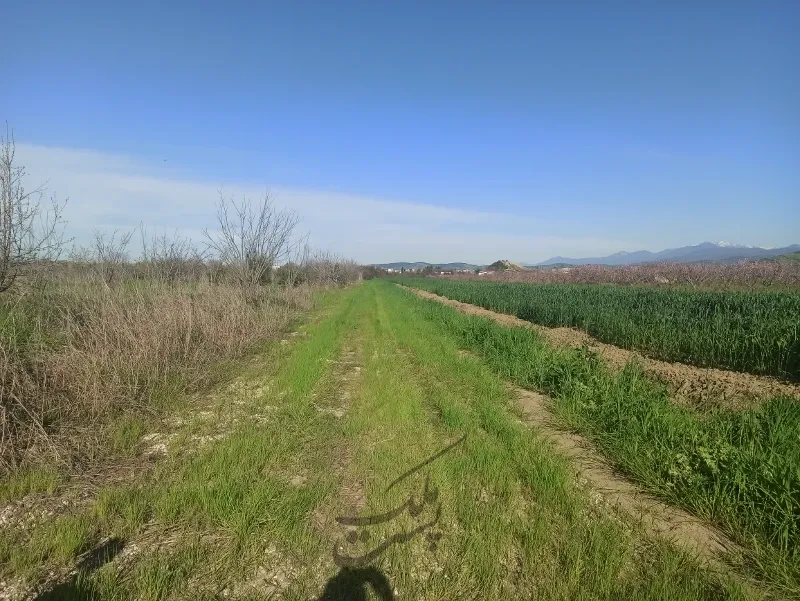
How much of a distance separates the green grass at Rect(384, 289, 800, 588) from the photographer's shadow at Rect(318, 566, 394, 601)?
2541 millimetres

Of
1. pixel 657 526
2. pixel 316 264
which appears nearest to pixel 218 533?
pixel 657 526

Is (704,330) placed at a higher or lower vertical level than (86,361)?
lower

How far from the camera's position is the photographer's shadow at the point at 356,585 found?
2607 mm

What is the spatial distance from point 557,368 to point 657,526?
4.11 m

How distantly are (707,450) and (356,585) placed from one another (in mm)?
3334

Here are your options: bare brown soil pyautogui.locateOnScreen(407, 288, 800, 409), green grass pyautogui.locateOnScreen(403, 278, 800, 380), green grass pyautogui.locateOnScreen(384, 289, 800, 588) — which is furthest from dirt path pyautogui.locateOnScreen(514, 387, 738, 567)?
green grass pyautogui.locateOnScreen(403, 278, 800, 380)

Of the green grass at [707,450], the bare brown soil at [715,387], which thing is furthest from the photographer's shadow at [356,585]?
the bare brown soil at [715,387]

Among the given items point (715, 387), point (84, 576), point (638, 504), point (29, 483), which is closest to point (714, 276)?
point (715, 387)

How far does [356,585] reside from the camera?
8.86ft

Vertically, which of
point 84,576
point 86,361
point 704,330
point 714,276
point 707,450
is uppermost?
point 714,276

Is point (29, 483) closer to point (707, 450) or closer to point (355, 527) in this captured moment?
point (355, 527)

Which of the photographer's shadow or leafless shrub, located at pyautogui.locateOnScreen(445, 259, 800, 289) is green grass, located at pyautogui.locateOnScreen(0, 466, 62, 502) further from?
leafless shrub, located at pyautogui.locateOnScreen(445, 259, 800, 289)

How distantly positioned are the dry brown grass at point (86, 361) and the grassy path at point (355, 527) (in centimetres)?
115

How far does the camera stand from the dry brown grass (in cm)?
454
